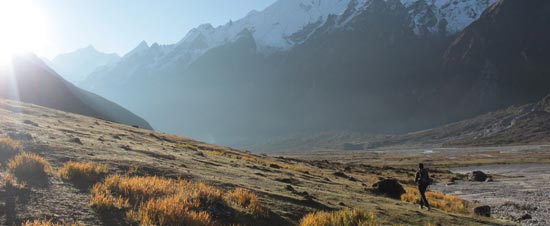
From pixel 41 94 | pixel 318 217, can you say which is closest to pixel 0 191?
pixel 318 217

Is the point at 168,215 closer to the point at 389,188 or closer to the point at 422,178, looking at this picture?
the point at 422,178

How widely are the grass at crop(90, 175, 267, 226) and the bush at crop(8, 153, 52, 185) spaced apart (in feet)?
7.43

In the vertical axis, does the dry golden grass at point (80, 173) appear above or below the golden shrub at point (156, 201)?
above

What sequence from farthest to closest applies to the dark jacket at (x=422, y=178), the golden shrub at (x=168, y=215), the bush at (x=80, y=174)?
the dark jacket at (x=422, y=178), the bush at (x=80, y=174), the golden shrub at (x=168, y=215)

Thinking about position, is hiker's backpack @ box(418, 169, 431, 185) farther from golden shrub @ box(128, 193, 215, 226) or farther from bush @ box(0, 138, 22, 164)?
bush @ box(0, 138, 22, 164)

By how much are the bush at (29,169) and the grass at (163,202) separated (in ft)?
7.43

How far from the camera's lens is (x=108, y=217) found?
12484 mm

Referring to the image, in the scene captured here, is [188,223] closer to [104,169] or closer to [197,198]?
[197,198]

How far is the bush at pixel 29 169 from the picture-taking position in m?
15.3

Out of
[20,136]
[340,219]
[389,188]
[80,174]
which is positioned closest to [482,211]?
[389,188]

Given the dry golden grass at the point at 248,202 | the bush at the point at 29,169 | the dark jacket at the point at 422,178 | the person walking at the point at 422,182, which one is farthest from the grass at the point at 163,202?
the dark jacket at the point at 422,178

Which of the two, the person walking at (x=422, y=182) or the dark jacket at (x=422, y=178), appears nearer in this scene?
the person walking at (x=422, y=182)

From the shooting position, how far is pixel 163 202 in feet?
43.7

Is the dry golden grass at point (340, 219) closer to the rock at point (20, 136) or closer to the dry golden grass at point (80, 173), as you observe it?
the dry golden grass at point (80, 173)
